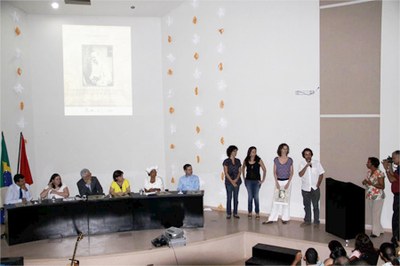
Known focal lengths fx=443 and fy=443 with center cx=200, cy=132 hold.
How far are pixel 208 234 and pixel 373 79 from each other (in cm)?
365

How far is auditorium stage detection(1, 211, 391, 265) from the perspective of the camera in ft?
20.4

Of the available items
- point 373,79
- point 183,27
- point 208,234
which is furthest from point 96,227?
point 373,79

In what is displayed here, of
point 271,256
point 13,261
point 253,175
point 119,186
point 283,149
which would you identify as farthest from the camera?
point 253,175

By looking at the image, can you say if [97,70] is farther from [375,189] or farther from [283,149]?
[375,189]

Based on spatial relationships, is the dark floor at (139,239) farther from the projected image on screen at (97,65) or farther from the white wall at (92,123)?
the projected image on screen at (97,65)

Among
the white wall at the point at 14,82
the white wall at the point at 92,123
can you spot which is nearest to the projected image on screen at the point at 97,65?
the white wall at the point at 92,123

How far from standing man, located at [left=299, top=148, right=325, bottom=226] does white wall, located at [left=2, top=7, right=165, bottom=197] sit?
347 centimetres

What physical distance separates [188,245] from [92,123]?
4.06 metres

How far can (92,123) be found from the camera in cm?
948

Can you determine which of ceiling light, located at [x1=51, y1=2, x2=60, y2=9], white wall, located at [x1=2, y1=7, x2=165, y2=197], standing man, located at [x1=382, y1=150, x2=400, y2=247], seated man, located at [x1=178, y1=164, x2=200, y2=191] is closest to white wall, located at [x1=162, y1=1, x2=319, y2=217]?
white wall, located at [x1=2, y1=7, x2=165, y2=197]

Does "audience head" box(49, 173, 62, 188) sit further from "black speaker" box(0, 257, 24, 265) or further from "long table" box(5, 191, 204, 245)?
"black speaker" box(0, 257, 24, 265)

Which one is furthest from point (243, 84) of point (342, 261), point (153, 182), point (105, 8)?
point (342, 261)

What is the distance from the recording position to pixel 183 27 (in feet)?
30.1

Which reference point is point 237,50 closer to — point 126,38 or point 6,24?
point 126,38
